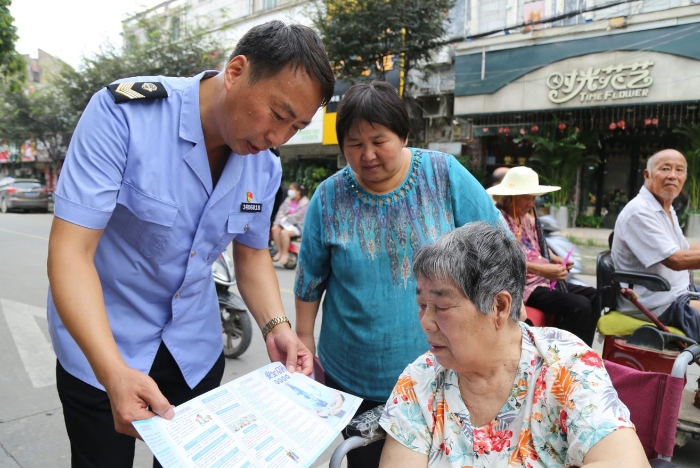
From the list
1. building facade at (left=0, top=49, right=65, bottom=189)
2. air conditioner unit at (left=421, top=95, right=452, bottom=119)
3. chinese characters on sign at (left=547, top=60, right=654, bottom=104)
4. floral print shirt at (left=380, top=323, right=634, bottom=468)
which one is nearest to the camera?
floral print shirt at (left=380, top=323, right=634, bottom=468)

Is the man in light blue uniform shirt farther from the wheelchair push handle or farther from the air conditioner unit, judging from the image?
the air conditioner unit

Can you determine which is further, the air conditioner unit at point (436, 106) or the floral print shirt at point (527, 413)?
the air conditioner unit at point (436, 106)

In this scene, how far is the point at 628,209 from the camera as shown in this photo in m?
3.11

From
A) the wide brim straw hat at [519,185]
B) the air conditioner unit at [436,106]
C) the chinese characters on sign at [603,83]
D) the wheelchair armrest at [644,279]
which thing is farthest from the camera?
the air conditioner unit at [436,106]

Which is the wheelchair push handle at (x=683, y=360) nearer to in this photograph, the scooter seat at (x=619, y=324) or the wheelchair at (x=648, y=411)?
the wheelchair at (x=648, y=411)

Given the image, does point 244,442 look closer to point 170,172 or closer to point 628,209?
point 170,172

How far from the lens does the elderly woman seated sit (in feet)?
4.15

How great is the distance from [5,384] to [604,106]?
10.0 metres

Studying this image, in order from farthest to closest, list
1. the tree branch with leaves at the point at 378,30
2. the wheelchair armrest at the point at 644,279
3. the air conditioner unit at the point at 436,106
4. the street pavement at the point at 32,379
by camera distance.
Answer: the air conditioner unit at the point at 436,106 → the tree branch with leaves at the point at 378,30 → the wheelchair armrest at the point at 644,279 → the street pavement at the point at 32,379

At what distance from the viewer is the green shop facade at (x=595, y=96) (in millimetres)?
9484

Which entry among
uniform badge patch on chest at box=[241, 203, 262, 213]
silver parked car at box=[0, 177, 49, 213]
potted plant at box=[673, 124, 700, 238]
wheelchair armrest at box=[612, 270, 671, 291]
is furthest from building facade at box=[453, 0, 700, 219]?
silver parked car at box=[0, 177, 49, 213]

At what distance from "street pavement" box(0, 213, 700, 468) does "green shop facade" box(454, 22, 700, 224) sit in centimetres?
669

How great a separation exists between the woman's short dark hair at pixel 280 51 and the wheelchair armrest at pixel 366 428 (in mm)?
906

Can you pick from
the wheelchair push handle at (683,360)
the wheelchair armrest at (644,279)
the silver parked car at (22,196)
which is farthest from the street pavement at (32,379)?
the silver parked car at (22,196)
